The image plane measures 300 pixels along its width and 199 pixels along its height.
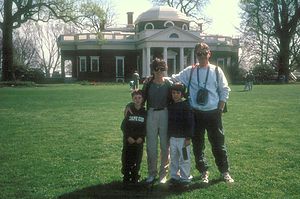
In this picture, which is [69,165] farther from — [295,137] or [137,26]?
[137,26]

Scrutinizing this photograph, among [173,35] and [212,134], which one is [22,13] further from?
[212,134]

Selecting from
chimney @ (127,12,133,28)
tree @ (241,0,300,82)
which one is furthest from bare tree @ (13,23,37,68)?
tree @ (241,0,300,82)

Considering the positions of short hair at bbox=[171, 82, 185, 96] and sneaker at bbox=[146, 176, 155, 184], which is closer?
short hair at bbox=[171, 82, 185, 96]

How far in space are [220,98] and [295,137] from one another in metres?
4.47

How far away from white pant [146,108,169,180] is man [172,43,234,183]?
539 mm

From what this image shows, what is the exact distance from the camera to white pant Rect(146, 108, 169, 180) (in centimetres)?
659

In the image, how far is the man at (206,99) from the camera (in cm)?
673

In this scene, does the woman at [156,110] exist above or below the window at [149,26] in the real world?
below

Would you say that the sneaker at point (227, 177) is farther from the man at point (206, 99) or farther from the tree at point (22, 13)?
the tree at point (22, 13)

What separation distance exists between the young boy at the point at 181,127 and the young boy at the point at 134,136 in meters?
0.46

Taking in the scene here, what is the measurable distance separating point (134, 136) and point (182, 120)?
81cm

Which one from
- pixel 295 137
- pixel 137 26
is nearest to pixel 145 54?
pixel 137 26

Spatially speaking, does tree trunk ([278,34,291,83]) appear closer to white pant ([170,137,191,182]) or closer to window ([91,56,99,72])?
window ([91,56,99,72])

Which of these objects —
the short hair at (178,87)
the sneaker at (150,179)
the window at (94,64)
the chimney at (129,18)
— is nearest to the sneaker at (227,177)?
the sneaker at (150,179)
